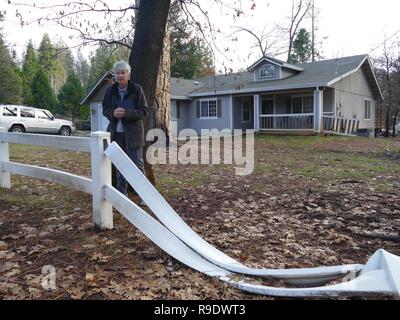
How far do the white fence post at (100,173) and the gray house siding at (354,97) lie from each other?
71.0ft

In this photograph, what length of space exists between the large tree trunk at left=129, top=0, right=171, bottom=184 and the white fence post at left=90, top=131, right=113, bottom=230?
1608 mm

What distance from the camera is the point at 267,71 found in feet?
83.2

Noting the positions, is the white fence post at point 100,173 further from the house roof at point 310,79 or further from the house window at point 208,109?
the house window at point 208,109

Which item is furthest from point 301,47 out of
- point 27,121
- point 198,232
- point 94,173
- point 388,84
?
point 94,173

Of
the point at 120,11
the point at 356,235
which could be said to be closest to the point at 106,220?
the point at 356,235

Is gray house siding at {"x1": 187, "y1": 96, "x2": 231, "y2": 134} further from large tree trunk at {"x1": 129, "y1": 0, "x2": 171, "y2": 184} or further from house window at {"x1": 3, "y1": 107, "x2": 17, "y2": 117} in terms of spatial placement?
large tree trunk at {"x1": 129, "y1": 0, "x2": 171, "y2": 184}

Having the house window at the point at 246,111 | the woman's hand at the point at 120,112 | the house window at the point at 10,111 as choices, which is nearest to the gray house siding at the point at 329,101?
the house window at the point at 246,111

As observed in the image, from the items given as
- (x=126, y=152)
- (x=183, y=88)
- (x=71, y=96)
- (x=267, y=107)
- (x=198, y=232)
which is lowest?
(x=198, y=232)

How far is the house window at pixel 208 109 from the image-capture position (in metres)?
26.4

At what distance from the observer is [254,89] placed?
2378cm

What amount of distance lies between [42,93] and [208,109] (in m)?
23.2

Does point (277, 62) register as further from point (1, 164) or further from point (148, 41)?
point (1, 164)

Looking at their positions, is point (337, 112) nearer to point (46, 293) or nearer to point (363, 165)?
point (363, 165)

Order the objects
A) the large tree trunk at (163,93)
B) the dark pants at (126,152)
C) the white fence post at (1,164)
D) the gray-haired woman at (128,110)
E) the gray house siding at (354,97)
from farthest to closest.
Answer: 1. the gray house siding at (354,97)
2. the large tree trunk at (163,93)
3. the white fence post at (1,164)
4. the dark pants at (126,152)
5. the gray-haired woman at (128,110)
